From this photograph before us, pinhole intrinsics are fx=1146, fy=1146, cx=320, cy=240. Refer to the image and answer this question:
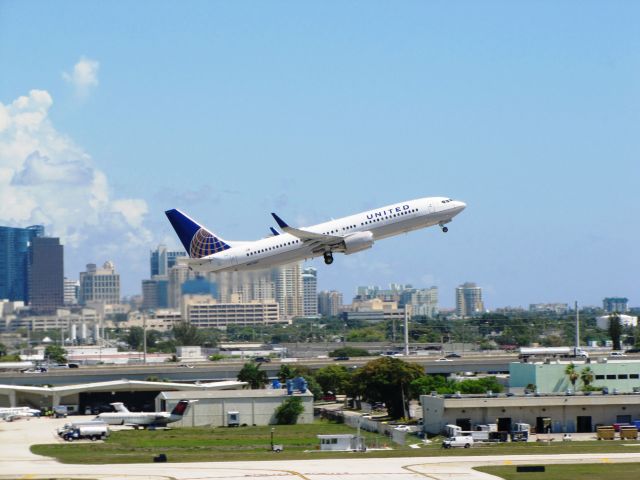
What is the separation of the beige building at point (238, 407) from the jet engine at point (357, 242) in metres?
31.4

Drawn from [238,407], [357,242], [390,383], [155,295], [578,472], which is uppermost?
[357,242]

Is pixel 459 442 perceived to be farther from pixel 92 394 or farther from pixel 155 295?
pixel 92 394

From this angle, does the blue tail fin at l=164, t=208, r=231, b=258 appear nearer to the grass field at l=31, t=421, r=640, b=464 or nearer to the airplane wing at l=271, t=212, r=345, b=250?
the airplane wing at l=271, t=212, r=345, b=250

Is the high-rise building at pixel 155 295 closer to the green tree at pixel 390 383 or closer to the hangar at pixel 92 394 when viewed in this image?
the hangar at pixel 92 394

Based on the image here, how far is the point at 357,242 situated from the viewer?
110 meters

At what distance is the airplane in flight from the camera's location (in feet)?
360

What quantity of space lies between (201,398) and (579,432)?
149 ft

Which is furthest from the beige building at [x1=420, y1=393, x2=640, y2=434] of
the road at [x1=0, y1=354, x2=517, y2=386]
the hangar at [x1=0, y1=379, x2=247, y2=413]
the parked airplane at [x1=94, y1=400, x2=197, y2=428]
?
the road at [x1=0, y1=354, x2=517, y2=386]

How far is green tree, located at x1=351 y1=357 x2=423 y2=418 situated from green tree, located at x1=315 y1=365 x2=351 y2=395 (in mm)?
22823

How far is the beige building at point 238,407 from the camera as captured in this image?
131750 millimetres

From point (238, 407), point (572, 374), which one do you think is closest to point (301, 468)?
point (238, 407)

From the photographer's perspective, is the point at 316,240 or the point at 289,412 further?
the point at 289,412

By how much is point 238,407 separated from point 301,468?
5318 centimetres

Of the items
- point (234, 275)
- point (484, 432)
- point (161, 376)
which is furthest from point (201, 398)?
point (161, 376)
